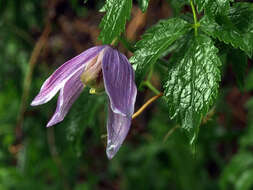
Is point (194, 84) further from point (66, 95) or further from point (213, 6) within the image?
point (66, 95)

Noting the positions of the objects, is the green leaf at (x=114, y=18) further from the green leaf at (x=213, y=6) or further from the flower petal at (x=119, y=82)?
the green leaf at (x=213, y=6)

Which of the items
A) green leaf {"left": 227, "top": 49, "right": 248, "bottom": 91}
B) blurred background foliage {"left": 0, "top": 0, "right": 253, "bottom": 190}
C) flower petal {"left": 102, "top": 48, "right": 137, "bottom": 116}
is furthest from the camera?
blurred background foliage {"left": 0, "top": 0, "right": 253, "bottom": 190}

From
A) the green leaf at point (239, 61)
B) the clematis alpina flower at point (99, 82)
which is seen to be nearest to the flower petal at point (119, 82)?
the clematis alpina flower at point (99, 82)

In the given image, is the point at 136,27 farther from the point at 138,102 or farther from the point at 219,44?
the point at 219,44

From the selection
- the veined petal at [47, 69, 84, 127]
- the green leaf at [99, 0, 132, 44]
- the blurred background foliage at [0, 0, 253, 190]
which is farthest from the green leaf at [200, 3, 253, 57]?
the blurred background foliage at [0, 0, 253, 190]

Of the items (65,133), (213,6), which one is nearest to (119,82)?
(213,6)

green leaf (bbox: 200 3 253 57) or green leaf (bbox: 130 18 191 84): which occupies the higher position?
green leaf (bbox: 130 18 191 84)

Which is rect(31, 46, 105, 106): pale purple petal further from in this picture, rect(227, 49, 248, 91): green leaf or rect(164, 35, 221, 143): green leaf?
rect(227, 49, 248, 91): green leaf
